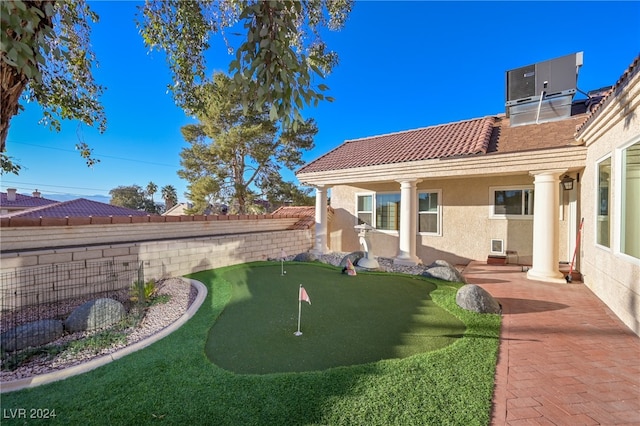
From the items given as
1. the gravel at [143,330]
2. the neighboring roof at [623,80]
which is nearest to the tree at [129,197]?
the gravel at [143,330]

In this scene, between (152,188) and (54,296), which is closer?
(54,296)

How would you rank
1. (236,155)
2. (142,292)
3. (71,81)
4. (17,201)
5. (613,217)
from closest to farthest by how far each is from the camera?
1. (613,217)
2. (71,81)
3. (142,292)
4. (236,155)
5. (17,201)

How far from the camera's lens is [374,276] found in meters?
8.38

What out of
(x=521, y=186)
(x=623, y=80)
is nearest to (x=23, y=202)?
(x=521, y=186)

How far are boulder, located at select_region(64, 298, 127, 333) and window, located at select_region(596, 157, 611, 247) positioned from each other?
33.6ft

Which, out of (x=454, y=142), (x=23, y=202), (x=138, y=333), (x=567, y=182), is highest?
(x=454, y=142)

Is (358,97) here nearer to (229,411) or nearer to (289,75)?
(289,75)

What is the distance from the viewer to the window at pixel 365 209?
13547 millimetres

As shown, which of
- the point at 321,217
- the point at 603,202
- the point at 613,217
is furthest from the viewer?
the point at 321,217

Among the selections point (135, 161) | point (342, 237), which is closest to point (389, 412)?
point (342, 237)

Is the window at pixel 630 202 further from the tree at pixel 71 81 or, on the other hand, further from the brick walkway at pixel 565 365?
the tree at pixel 71 81

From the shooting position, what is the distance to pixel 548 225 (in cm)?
767

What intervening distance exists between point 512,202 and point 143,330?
39.8 feet

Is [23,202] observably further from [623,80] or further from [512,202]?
[623,80]
